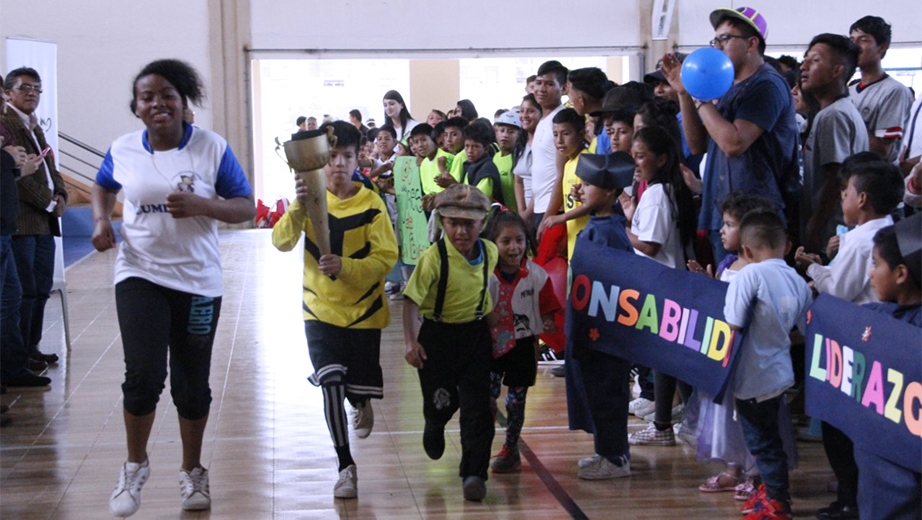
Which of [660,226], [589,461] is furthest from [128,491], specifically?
[660,226]

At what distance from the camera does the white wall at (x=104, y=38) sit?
1642 cm

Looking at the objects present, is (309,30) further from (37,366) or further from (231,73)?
(37,366)

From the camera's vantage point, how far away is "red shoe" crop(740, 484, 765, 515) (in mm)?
3684

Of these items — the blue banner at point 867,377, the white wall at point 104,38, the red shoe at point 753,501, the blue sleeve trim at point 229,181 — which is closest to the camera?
the blue banner at point 867,377

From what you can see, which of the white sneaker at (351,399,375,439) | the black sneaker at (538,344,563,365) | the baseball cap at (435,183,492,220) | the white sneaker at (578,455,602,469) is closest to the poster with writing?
the black sneaker at (538,344,563,365)

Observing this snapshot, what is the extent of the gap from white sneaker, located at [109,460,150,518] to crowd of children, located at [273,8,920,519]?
723 millimetres

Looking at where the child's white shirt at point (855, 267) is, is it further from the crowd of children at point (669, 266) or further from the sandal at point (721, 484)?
the sandal at point (721, 484)

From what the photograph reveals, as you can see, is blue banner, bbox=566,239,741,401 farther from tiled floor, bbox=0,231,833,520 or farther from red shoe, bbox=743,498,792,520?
tiled floor, bbox=0,231,833,520

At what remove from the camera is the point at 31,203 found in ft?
19.6

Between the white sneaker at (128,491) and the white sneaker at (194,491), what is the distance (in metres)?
0.20

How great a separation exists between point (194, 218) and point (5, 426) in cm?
213

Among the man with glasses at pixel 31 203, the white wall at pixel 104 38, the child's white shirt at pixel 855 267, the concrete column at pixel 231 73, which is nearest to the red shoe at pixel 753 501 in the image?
the child's white shirt at pixel 855 267

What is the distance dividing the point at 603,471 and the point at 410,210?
16.5 feet

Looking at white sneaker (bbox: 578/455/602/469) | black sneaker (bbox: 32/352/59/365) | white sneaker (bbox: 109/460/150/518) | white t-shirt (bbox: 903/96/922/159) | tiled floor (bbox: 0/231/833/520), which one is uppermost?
white t-shirt (bbox: 903/96/922/159)
